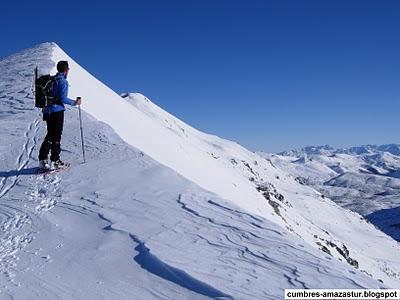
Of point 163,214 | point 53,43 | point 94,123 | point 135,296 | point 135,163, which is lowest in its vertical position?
point 135,296

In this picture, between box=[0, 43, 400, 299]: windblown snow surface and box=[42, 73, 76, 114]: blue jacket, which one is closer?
box=[0, 43, 400, 299]: windblown snow surface

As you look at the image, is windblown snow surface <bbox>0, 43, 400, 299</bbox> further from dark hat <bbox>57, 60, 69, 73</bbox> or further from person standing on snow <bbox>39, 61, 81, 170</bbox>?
dark hat <bbox>57, 60, 69, 73</bbox>

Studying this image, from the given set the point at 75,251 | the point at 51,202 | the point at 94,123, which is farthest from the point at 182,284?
the point at 94,123

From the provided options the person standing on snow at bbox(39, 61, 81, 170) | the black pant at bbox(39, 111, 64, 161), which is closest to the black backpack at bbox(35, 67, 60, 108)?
the person standing on snow at bbox(39, 61, 81, 170)

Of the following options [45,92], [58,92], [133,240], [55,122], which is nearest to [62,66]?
[58,92]

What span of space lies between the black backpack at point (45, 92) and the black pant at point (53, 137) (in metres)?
0.32

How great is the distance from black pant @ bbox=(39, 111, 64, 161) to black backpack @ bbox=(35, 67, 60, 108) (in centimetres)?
32

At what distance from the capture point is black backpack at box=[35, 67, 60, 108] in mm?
11242

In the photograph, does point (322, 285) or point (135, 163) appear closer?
point (322, 285)

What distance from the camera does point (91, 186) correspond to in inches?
399

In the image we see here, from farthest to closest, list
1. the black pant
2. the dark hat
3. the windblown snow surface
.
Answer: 1. the black pant
2. the dark hat
3. the windblown snow surface

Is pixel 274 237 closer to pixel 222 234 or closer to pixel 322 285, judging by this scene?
pixel 222 234

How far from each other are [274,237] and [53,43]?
27.9 m

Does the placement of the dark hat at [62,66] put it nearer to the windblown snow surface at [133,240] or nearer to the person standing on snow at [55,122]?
the person standing on snow at [55,122]
